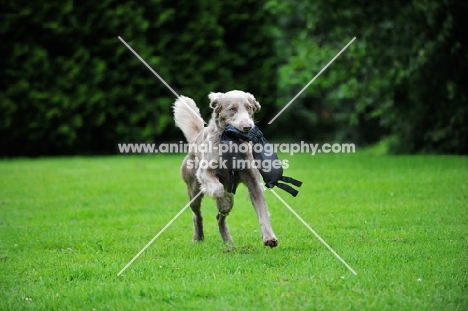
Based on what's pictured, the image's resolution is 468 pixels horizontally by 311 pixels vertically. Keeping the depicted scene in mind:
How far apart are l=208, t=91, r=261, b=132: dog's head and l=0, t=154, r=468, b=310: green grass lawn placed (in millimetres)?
1195

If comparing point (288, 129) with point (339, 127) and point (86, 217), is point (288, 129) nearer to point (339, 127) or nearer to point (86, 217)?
point (339, 127)

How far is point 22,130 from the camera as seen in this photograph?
53.4 ft

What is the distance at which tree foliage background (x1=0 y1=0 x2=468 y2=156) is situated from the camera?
1427 centimetres

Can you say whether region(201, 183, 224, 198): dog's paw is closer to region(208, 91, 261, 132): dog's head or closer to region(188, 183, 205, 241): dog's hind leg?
region(208, 91, 261, 132): dog's head

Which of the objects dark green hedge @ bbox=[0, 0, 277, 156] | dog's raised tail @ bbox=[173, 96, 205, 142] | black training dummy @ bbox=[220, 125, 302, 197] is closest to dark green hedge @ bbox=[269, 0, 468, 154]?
dark green hedge @ bbox=[0, 0, 277, 156]

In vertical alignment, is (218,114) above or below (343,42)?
below

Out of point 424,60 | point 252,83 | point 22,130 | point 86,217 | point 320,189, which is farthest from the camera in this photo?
point 252,83

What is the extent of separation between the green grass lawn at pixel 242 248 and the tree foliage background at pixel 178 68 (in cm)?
368

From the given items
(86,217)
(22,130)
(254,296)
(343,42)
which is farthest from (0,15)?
(254,296)

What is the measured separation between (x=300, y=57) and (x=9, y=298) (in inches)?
502

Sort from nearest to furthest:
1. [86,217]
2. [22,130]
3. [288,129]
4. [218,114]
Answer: [218,114] < [86,217] < [22,130] < [288,129]

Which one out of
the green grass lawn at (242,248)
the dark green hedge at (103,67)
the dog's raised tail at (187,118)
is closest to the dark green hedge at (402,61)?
the dark green hedge at (103,67)

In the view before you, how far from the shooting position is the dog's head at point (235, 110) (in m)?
5.78

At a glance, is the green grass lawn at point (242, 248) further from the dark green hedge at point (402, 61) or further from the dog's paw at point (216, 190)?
the dark green hedge at point (402, 61)
